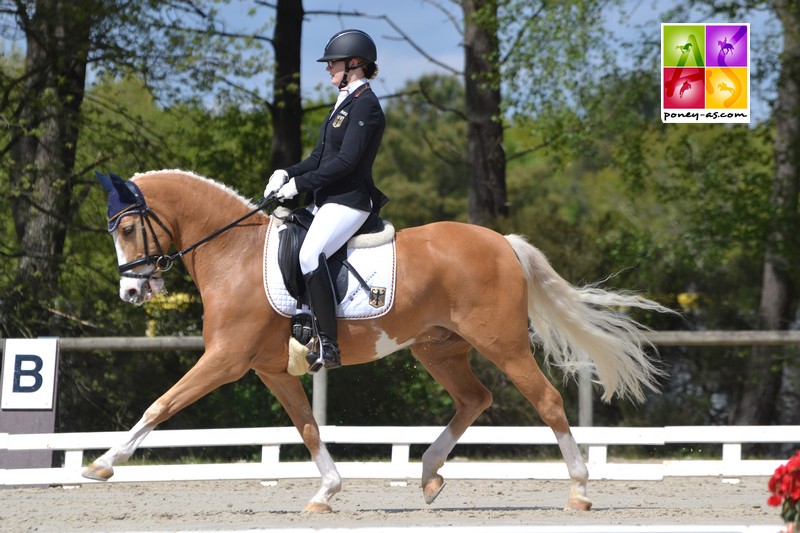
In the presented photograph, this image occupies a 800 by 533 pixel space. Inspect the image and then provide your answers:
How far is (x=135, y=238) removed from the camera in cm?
585

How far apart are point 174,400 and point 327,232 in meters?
1.24

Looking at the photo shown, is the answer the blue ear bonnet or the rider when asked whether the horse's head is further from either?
the rider

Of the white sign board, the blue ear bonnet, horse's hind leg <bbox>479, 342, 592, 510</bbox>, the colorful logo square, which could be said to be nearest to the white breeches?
the blue ear bonnet

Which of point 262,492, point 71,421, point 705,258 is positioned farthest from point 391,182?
point 262,492

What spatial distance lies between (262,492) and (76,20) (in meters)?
6.03

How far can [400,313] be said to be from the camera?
239 inches

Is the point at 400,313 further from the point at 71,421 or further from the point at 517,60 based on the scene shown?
the point at 517,60

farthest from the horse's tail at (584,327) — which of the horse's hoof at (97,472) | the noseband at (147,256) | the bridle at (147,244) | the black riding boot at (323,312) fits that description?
the horse's hoof at (97,472)

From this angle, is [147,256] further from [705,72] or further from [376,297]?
[705,72]

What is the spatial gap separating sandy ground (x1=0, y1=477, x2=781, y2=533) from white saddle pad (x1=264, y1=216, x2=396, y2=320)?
116cm

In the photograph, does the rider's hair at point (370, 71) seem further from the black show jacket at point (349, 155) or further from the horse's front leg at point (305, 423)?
the horse's front leg at point (305, 423)

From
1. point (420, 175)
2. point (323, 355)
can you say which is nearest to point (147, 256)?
point (323, 355)

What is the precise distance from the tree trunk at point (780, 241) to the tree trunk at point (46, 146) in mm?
8186

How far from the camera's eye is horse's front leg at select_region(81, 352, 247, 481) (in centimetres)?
543
